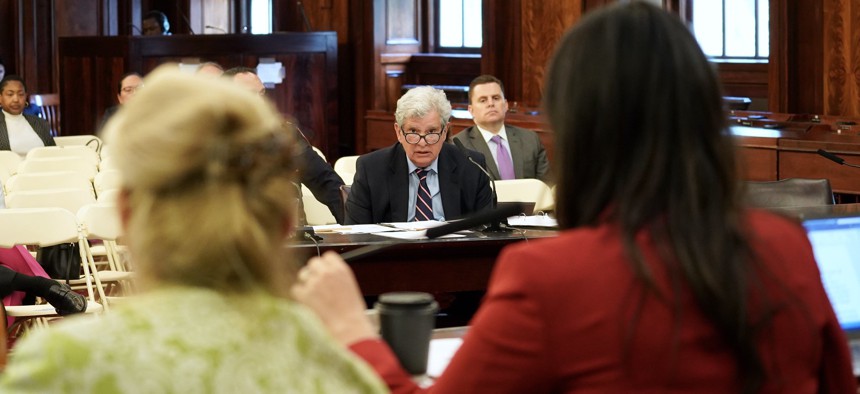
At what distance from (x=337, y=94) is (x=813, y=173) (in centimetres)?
638

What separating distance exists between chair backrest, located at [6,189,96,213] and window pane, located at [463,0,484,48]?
6.96 metres

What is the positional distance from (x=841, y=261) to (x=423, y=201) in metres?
2.89

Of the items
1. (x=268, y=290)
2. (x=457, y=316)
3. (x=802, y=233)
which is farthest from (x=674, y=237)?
(x=457, y=316)

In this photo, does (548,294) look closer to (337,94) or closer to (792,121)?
(792,121)

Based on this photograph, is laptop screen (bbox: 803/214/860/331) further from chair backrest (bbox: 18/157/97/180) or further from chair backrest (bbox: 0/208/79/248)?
chair backrest (bbox: 18/157/97/180)

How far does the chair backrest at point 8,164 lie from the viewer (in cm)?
870

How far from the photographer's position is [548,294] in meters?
1.29

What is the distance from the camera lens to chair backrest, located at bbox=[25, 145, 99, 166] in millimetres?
8953

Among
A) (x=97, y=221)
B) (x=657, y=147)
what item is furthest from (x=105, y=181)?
(x=657, y=147)

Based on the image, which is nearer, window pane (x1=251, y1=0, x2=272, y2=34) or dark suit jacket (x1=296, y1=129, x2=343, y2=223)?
dark suit jacket (x1=296, y1=129, x2=343, y2=223)

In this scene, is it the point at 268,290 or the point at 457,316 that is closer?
the point at 268,290

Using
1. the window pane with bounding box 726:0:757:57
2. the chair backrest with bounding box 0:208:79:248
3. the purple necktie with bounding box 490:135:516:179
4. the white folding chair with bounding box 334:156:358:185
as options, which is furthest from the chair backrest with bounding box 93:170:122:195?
the window pane with bounding box 726:0:757:57

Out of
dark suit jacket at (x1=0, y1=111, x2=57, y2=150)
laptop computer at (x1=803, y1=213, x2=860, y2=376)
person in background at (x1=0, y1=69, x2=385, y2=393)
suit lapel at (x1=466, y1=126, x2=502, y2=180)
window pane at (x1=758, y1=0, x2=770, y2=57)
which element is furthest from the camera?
dark suit jacket at (x1=0, y1=111, x2=57, y2=150)

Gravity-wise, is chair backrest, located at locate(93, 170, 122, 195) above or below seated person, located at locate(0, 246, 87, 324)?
above
